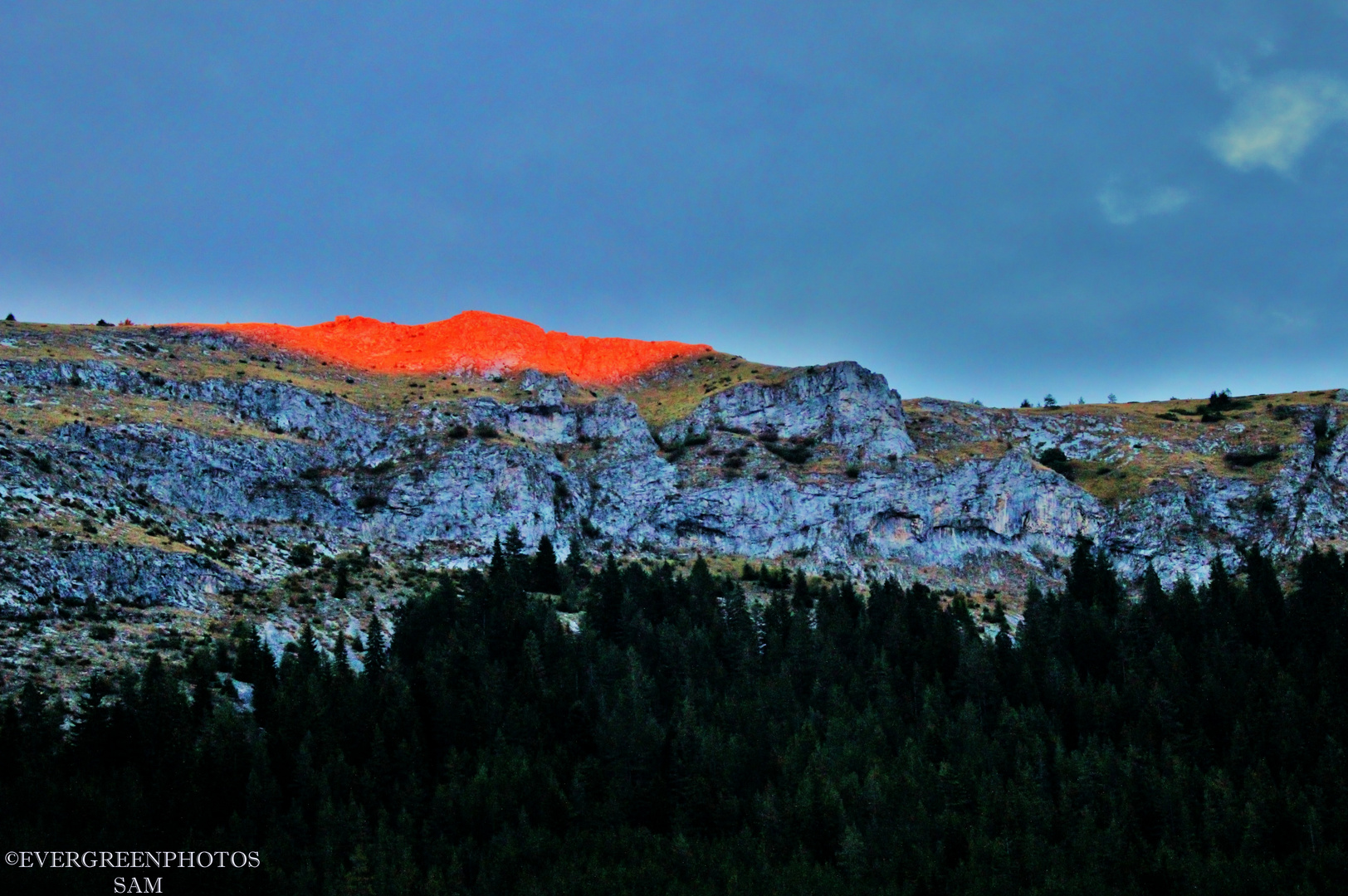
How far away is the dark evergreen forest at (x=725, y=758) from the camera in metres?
64.4

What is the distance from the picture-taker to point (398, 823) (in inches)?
2692

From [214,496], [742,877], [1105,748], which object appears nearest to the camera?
[742,877]

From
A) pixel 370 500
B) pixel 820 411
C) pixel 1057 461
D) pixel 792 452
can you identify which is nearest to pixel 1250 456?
pixel 1057 461

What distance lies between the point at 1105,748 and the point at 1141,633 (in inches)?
1214

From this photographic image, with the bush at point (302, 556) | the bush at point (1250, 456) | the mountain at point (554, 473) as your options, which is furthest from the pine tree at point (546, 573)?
the bush at point (1250, 456)

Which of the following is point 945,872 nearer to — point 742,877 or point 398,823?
point 742,877

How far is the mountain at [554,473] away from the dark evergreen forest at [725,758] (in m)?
22.2

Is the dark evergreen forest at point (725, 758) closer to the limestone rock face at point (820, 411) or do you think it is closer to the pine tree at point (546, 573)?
the pine tree at point (546, 573)

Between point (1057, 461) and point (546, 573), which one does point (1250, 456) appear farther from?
point (546, 573)

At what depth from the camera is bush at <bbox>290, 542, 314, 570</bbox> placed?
390 feet

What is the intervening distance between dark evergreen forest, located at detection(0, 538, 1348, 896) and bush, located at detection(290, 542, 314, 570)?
55.3 ft

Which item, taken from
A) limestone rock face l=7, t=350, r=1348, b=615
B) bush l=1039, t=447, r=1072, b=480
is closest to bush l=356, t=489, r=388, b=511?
limestone rock face l=7, t=350, r=1348, b=615

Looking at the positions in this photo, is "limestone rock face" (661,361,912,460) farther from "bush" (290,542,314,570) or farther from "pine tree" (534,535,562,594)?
"bush" (290,542,314,570)

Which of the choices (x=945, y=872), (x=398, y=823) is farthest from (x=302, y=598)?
(x=945, y=872)
